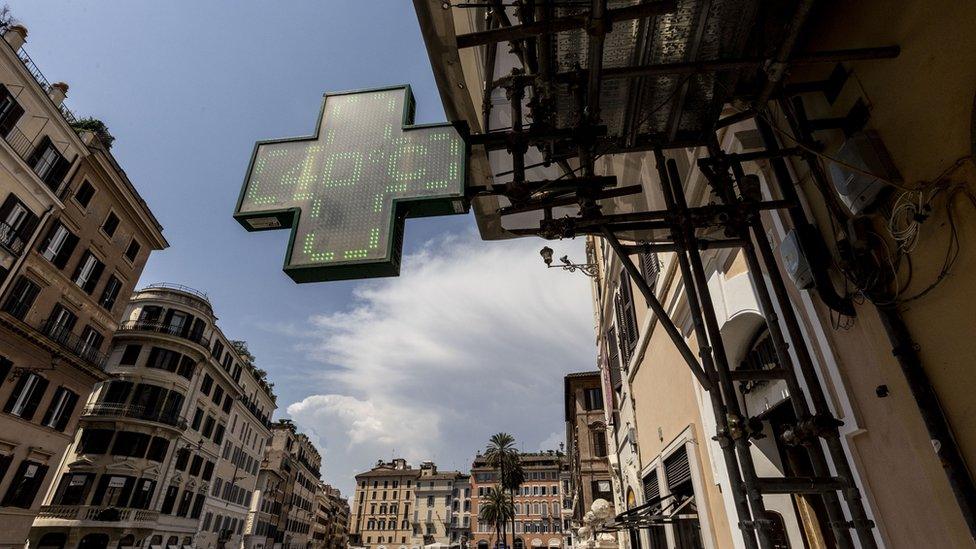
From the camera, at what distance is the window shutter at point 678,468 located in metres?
7.19

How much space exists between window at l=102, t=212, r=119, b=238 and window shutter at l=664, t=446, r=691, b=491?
99.4ft

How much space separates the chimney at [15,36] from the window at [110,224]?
8.73 m

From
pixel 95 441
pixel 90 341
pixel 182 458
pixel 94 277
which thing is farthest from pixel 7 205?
pixel 182 458

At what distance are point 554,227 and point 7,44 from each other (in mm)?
26926

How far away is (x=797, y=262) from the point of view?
345 cm

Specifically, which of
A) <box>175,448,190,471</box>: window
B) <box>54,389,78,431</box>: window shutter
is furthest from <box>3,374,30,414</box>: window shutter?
<box>175,448,190,471</box>: window

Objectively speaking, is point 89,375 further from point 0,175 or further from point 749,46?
point 749,46

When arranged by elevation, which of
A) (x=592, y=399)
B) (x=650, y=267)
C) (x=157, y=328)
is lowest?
(x=650, y=267)

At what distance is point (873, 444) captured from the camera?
10.0 feet

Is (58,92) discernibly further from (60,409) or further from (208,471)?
(208,471)

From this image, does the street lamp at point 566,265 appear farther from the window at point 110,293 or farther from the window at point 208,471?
the window at point 208,471

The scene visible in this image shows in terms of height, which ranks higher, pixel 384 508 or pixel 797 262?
pixel 384 508

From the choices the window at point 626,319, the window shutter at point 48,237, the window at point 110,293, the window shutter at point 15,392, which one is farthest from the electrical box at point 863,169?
the window at point 110,293

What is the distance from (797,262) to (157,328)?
3977cm
